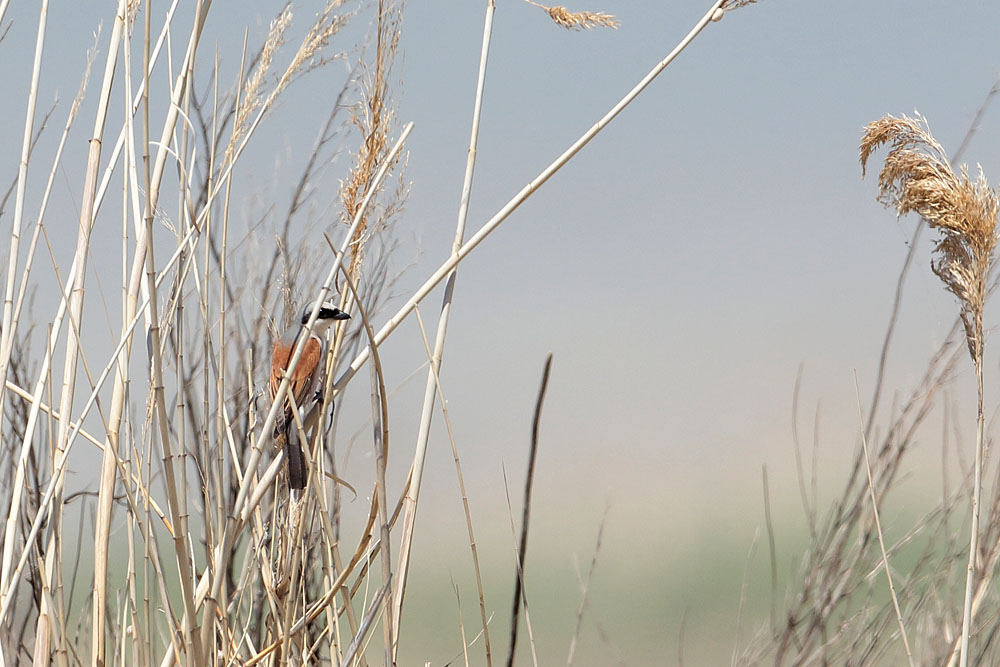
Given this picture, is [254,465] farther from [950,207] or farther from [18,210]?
[950,207]

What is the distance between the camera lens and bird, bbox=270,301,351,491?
0.99m

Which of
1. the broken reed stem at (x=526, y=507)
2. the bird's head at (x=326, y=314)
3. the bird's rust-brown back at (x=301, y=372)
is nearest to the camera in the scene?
the broken reed stem at (x=526, y=507)

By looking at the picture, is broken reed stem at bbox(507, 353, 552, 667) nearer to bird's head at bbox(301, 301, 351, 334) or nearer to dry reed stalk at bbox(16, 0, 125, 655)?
bird's head at bbox(301, 301, 351, 334)

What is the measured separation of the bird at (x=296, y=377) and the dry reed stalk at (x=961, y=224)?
2.36ft

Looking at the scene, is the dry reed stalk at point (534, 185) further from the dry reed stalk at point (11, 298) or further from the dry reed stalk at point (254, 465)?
the dry reed stalk at point (11, 298)

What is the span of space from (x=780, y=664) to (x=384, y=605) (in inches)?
34.5

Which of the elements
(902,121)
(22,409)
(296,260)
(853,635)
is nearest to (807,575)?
(853,635)

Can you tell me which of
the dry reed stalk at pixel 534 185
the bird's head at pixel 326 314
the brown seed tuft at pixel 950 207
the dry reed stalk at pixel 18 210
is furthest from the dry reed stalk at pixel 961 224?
the dry reed stalk at pixel 18 210

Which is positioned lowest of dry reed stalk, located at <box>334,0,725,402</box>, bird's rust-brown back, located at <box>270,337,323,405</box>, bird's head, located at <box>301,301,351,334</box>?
bird's rust-brown back, located at <box>270,337,323,405</box>

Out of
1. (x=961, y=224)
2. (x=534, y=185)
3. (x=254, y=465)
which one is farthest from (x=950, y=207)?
(x=254, y=465)

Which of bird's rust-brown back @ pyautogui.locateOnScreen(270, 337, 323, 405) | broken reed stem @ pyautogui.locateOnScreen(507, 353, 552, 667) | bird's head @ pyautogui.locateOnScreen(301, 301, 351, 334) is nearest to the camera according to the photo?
broken reed stem @ pyautogui.locateOnScreen(507, 353, 552, 667)

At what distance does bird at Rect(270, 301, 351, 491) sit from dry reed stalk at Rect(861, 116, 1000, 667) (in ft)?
2.36

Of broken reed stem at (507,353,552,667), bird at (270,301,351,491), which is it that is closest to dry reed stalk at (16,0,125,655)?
bird at (270,301,351,491)

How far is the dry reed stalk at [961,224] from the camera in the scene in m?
0.97
